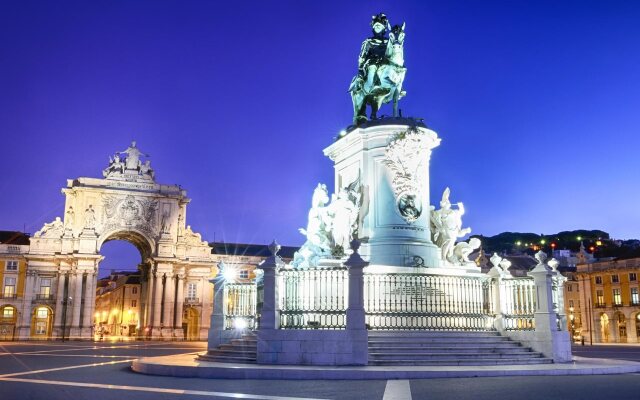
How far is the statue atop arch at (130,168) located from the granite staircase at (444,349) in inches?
2238

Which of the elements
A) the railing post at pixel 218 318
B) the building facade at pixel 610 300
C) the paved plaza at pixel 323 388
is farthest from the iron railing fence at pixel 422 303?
the building facade at pixel 610 300

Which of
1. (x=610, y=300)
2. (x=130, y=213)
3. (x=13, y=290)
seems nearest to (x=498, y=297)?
(x=130, y=213)

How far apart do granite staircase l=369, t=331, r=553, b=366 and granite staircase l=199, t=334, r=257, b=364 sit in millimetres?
2548

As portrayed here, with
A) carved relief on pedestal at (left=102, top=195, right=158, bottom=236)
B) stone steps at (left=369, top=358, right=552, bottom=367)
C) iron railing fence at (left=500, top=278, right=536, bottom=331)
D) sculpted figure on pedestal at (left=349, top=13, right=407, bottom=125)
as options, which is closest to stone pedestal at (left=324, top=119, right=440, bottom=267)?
sculpted figure on pedestal at (left=349, top=13, right=407, bottom=125)

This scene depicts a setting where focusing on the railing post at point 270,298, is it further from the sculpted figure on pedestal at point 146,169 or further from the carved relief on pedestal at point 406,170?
the sculpted figure on pedestal at point 146,169

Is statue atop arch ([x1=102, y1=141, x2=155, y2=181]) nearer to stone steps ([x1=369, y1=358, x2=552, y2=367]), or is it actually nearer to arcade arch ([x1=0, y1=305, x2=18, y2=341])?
arcade arch ([x1=0, y1=305, x2=18, y2=341])

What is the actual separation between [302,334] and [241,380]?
1.98 m

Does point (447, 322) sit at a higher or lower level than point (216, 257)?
lower

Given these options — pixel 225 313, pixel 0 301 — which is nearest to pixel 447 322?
pixel 225 313

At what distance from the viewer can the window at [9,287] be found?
59781mm

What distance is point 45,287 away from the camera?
Answer: 60.9m

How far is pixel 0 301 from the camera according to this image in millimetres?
59469

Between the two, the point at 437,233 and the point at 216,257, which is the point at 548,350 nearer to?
the point at 437,233

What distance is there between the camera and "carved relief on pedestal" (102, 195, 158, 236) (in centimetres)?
6425
